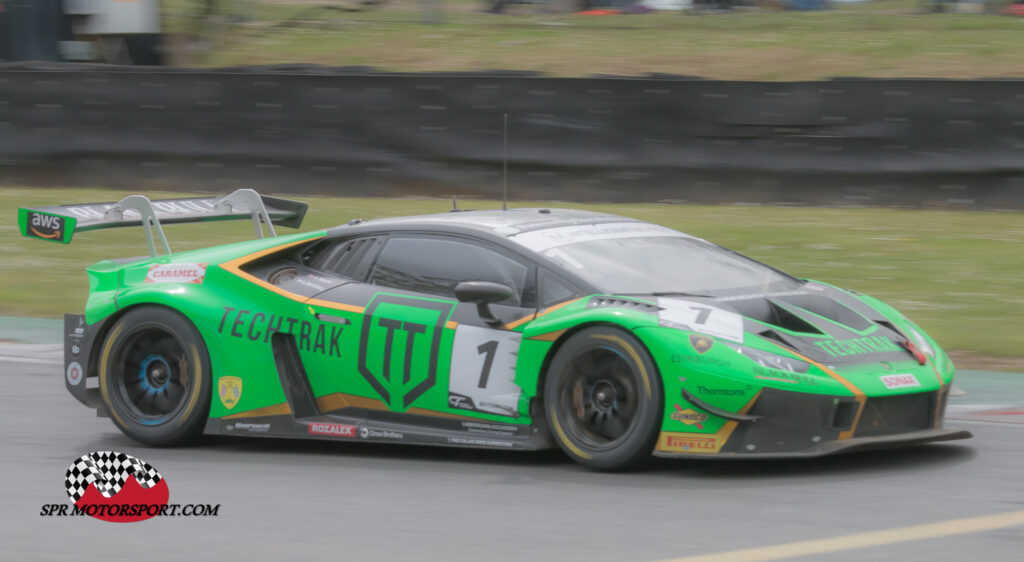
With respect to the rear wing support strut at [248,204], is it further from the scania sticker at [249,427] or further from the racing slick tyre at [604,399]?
the racing slick tyre at [604,399]

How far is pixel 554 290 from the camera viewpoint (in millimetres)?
6152

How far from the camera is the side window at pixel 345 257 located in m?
6.74

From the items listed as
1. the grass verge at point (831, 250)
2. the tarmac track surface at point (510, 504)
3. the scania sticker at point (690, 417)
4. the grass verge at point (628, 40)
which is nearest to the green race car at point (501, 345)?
the scania sticker at point (690, 417)

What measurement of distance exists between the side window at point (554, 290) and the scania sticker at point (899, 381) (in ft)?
4.24

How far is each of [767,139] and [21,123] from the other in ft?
27.7

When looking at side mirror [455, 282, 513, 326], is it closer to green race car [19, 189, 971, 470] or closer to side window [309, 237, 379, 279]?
green race car [19, 189, 971, 470]

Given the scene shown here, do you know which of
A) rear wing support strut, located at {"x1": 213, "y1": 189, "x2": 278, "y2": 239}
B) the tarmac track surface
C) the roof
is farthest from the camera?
rear wing support strut, located at {"x1": 213, "y1": 189, "x2": 278, "y2": 239}

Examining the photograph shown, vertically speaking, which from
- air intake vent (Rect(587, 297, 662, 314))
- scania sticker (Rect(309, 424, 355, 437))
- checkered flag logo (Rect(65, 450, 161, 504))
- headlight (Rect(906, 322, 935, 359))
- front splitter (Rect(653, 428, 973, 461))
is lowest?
checkered flag logo (Rect(65, 450, 161, 504))

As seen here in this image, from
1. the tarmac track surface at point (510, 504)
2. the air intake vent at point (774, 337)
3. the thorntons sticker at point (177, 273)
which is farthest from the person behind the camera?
the thorntons sticker at point (177, 273)

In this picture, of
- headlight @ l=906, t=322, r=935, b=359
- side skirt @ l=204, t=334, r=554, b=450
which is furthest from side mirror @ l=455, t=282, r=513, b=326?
headlight @ l=906, t=322, r=935, b=359

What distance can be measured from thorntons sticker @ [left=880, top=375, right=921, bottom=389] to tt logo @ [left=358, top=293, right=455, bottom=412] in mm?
1839

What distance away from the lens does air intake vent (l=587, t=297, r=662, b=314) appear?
5872mm

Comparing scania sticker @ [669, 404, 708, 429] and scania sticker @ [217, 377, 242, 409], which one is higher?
scania sticker @ [669, 404, 708, 429]

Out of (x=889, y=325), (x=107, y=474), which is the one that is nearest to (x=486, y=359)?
(x=107, y=474)
